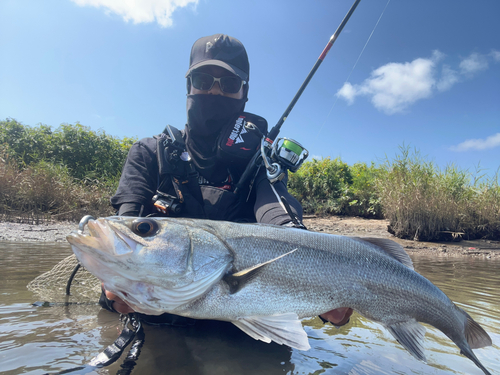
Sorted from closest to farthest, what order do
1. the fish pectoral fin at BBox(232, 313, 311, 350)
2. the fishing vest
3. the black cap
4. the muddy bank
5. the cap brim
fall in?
the fish pectoral fin at BBox(232, 313, 311, 350), the fishing vest, the cap brim, the black cap, the muddy bank

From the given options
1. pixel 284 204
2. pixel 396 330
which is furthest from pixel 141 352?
pixel 396 330

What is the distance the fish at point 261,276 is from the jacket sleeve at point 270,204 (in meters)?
0.51

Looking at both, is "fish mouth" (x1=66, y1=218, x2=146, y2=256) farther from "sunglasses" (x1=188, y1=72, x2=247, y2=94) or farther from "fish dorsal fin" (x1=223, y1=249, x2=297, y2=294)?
"sunglasses" (x1=188, y1=72, x2=247, y2=94)

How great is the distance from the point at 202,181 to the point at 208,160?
0.74 feet

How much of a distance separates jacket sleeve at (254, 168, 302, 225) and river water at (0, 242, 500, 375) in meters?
0.92

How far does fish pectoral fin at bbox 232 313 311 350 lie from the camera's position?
53.2 inches

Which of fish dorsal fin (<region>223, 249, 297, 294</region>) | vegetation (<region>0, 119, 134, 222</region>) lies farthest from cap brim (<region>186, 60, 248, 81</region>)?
vegetation (<region>0, 119, 134, 222</region>)

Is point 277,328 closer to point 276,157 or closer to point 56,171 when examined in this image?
point 276,157

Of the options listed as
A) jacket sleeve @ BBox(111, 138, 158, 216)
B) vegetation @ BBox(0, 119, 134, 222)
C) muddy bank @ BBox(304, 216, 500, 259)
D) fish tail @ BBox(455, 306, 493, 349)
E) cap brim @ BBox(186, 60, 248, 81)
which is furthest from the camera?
vegetation @ BBox(0, 119, 134, 222)

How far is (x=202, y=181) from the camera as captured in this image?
111 inches

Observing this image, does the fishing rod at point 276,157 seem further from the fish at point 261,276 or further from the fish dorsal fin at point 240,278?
the fish dorsal fin at point 240,278

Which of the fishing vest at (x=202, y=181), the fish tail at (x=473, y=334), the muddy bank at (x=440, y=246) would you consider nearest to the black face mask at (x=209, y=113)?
the fishing vest at (x=202, y=181)

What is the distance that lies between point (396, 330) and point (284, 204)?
1137mm

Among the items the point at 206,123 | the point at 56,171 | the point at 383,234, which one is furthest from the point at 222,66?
the point at 56,171
